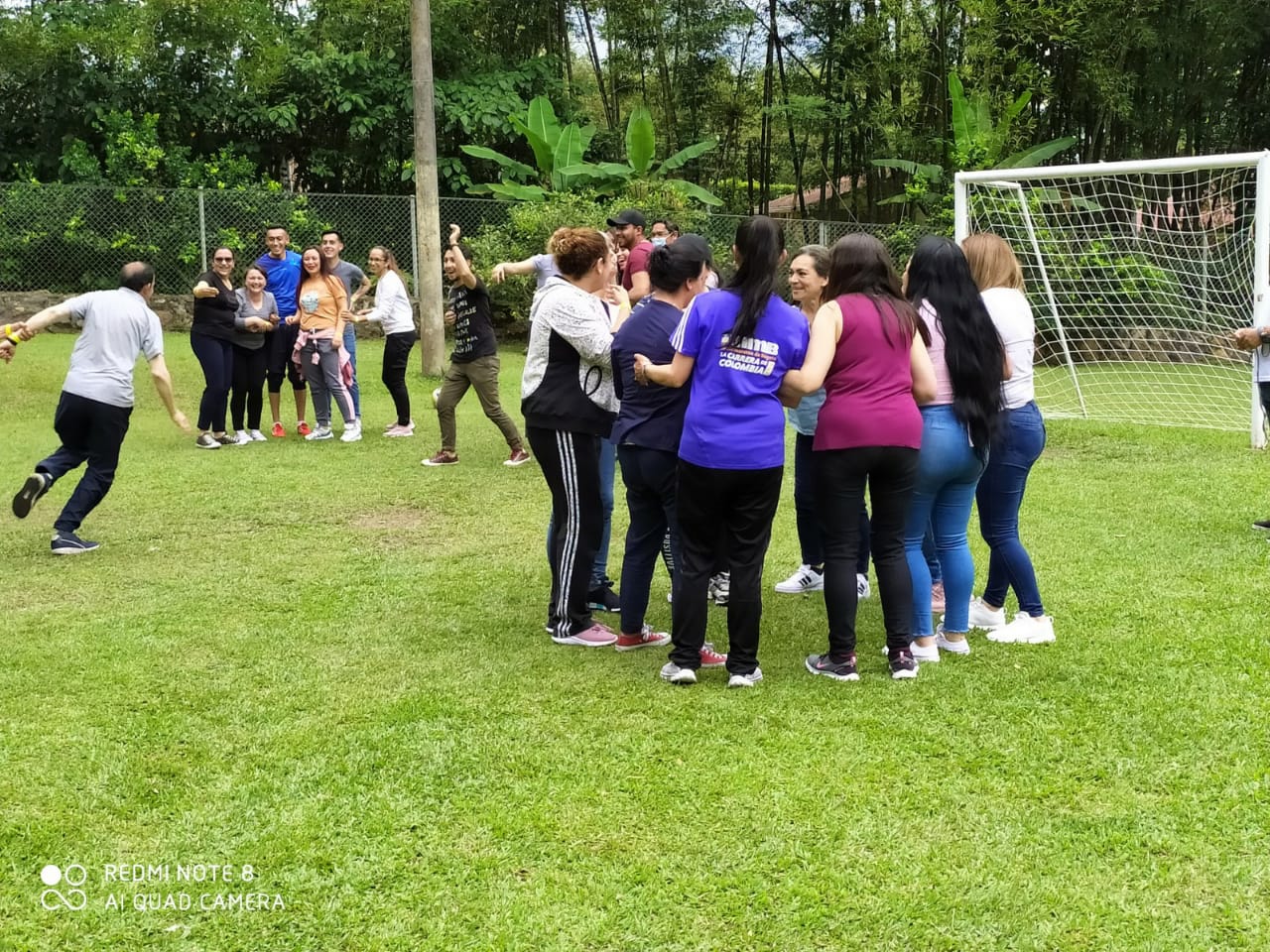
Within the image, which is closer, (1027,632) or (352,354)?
(1027,632)

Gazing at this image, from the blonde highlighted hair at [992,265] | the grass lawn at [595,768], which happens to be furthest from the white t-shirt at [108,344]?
the blonde highlighted hair at [992,265]

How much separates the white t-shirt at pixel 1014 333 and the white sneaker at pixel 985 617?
1016mm

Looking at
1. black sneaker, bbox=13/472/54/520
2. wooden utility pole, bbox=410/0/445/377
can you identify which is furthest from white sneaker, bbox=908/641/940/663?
wooden utility pole, bbox=410/0/445/377

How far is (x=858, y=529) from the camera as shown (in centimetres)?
433

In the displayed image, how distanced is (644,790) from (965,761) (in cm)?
106

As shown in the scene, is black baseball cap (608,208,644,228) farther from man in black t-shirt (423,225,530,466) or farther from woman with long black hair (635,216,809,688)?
woman with long black hair (635,216,809,688)

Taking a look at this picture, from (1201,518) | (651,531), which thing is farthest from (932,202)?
(651,531)

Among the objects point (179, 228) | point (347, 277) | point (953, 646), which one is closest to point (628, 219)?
point (953, 646)

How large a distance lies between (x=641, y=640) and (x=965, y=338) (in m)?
1.84

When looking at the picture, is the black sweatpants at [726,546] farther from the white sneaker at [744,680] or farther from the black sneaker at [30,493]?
the black sneaker at [30,493]

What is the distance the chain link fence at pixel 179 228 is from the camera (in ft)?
48.4

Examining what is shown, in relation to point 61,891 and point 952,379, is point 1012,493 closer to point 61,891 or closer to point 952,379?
point 952,379

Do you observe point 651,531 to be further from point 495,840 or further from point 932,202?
point 932,202

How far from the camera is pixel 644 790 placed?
3428mm
